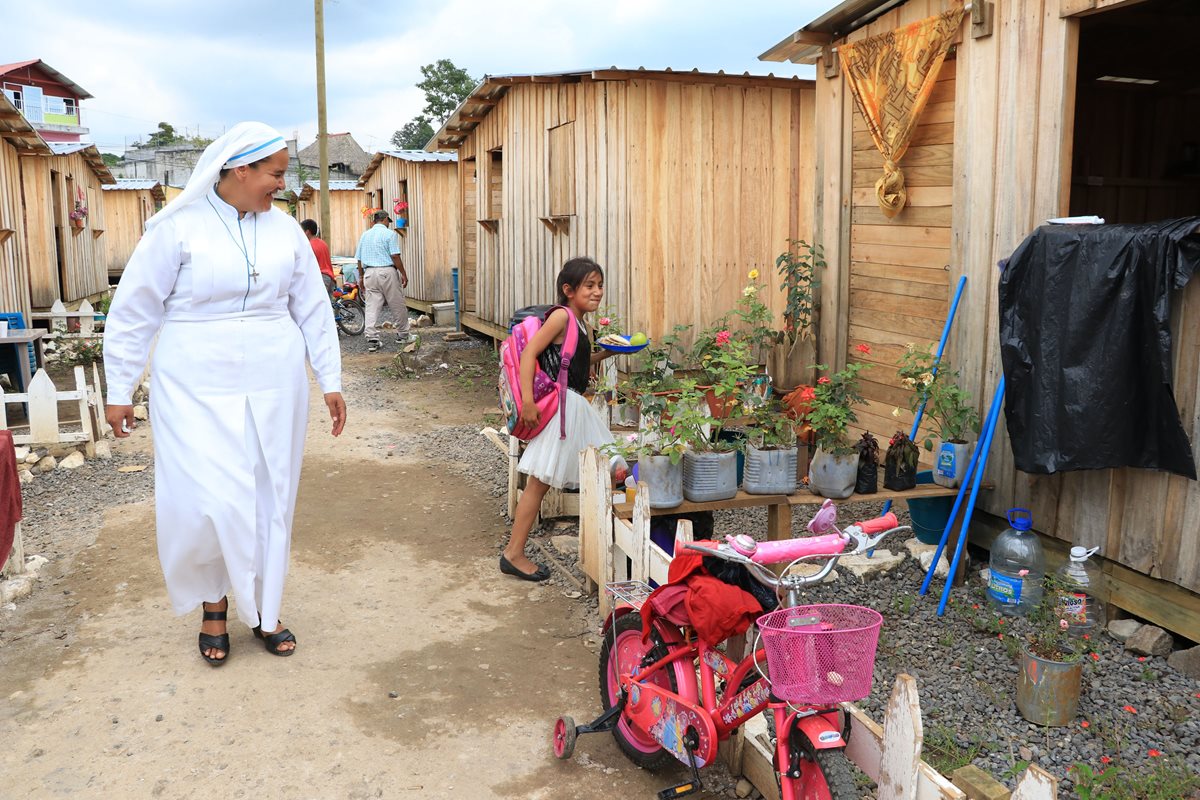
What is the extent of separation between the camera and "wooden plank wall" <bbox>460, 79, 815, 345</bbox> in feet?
28.3

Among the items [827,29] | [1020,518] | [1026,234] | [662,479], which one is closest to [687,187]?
[827,29]

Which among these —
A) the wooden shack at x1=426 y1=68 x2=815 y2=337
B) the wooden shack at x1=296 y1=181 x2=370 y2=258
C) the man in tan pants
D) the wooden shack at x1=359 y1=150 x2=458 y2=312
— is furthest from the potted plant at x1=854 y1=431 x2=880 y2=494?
the wooden shack at x1=296 y1=181 x2=370 y2=258

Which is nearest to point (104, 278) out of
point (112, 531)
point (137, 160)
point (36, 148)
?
point (36, 148)

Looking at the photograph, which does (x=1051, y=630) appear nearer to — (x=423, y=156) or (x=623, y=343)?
(x=623, y=343)

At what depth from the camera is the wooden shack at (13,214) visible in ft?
39.7

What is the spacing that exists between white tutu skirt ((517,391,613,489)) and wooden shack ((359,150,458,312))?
42.7ft

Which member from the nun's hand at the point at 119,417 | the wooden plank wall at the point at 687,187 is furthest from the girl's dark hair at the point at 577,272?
the wooden plank wall at the point at 687,187

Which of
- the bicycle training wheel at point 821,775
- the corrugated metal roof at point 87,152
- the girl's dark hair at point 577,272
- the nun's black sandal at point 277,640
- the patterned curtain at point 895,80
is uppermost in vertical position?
the corrugated metal roof at point 87,152

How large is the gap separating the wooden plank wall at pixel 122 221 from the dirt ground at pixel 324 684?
82.3 feet

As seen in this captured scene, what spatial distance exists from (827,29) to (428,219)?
12821 millimetres

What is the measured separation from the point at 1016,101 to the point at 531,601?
3410 mm

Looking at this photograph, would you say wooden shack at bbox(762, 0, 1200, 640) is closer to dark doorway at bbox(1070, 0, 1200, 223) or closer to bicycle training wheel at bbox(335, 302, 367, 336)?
dark doorway at bbox(1070, 0, 1200, 223)

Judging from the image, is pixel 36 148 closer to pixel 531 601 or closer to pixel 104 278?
pixel 104 278

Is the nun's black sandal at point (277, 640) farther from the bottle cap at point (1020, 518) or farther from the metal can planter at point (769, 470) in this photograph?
the bottle cap at point (1020, 518)
